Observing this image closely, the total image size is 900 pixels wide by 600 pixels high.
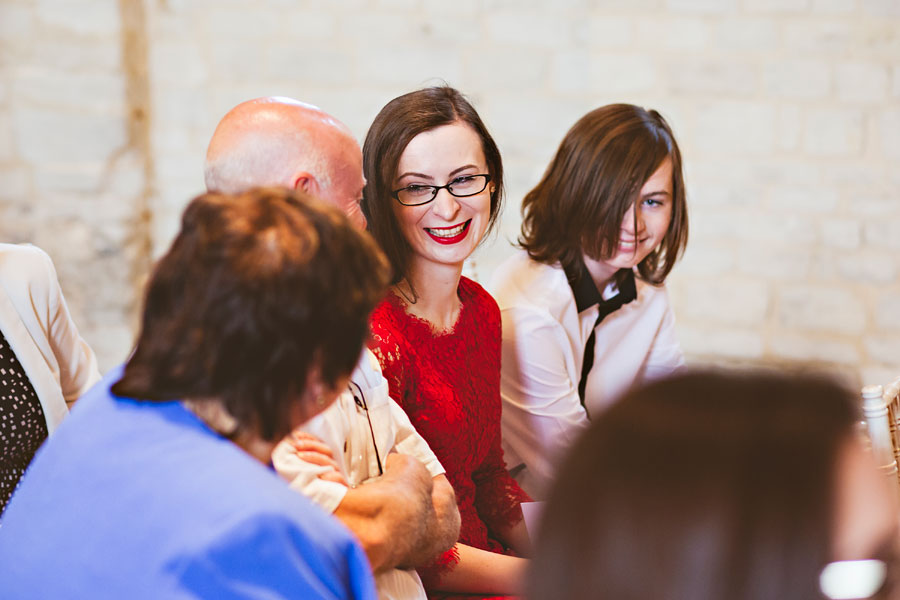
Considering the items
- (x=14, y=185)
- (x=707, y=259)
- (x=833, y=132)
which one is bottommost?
(x=707, y=259)

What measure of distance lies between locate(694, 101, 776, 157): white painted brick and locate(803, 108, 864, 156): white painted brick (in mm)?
176

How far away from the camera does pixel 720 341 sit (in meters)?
4.41

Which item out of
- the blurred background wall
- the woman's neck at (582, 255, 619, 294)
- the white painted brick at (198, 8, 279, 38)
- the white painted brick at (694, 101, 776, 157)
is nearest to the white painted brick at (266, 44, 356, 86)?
the blurred background wall

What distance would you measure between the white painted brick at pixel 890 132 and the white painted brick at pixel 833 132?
0.09 m

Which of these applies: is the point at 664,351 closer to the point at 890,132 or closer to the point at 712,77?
the point at 712,77

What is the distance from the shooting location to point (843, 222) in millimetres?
4227

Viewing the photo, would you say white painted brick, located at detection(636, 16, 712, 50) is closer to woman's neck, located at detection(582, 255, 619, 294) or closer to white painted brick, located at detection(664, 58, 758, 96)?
white painted brick, located at detection(664, 58, 758, 96)

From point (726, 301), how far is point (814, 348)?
483mm

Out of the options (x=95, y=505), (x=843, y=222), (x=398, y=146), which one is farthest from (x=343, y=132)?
(x=843, y=222)

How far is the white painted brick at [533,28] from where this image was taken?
423cm

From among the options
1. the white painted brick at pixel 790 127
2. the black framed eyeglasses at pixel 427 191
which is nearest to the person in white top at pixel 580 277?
the black framed eyeglasses at pixel 427 191

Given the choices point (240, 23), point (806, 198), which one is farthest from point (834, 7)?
point (240, 23)

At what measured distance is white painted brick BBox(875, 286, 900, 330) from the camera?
4238 millimetres

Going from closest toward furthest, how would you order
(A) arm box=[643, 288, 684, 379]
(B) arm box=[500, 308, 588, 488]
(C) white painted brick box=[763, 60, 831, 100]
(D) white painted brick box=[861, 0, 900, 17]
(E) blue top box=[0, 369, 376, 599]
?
(E) blue top box=[0, 369, 376, 599] → (B) arm box=[500, 308, 588, 488] → (A) arm box=[643, 288, 684, 379] → (D) white painted brick box=[861, 0, 900, 17] → (C) white painted brick box=[763, 60, 831, 100]
